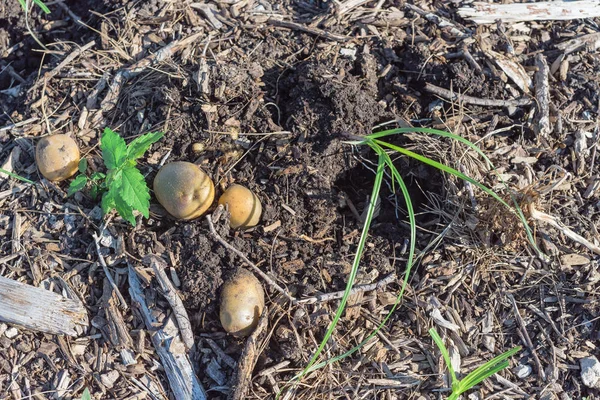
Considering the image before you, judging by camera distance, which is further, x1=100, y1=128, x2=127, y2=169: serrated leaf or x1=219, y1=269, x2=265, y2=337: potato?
x1=100, y1=128, x2=127, y2=169: serrated leaf

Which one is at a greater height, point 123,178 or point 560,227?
point 123,178

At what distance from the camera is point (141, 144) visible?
2820 mm

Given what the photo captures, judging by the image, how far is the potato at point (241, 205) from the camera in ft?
9.13

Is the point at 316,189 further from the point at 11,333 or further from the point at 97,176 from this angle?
the point at 11,333

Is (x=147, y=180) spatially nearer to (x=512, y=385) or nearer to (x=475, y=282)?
(x=475, y=282)

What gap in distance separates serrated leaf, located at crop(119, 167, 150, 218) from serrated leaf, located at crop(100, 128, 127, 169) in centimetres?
6

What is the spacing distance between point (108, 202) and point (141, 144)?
1.12ft

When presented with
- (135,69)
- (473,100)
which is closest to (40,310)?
(135,69)

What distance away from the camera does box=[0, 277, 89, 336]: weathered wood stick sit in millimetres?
2762

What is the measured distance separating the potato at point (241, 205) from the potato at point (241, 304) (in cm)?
28

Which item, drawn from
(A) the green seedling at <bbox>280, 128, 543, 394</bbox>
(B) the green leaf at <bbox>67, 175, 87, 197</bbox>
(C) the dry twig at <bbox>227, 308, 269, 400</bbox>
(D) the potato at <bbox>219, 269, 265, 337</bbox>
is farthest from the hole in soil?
(B) the green leaf at <bbox>67, 175, 87, 197</bbox>

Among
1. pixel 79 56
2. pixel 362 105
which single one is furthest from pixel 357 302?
pixel 79 56

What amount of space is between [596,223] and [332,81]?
1666 mm

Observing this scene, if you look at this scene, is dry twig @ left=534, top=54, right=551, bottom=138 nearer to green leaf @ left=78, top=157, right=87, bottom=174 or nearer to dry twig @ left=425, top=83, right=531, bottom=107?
dry twig @ left=425, top=83, right=531, bottom=107
